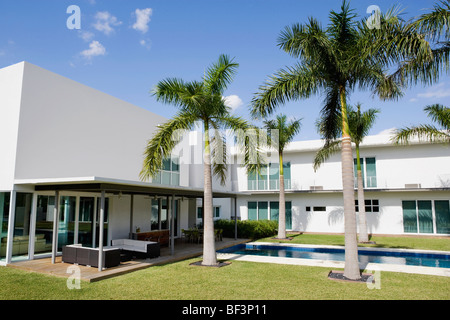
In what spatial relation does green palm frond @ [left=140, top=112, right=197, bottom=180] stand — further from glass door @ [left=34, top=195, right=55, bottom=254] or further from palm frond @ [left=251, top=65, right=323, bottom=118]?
glass door @ [left=34, top=195, right=55, bottom=254]

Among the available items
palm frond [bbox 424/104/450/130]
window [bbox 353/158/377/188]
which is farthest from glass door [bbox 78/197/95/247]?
window [bbox 353/158/377/188]

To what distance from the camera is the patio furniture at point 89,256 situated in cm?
954

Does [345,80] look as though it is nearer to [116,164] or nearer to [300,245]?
[300,245]

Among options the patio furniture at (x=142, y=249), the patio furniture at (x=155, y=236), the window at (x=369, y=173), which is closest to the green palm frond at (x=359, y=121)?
the window at (x=369, y=173)

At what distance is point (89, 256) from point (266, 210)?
16263 millimetres

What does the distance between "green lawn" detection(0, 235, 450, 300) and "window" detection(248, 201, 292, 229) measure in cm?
1397

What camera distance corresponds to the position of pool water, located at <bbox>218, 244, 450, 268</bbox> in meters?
11.9

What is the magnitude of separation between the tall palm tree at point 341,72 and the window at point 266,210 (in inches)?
590

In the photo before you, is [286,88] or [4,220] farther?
[4,220]

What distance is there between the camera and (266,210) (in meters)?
24.3

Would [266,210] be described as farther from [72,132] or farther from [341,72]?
[341,72]

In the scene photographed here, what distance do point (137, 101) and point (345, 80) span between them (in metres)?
10.8

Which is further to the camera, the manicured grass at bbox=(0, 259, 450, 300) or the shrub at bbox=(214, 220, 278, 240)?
the shrub at bbox=(214, 220, 278, 240)

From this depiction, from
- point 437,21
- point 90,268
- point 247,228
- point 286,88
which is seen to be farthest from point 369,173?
point 90,268
